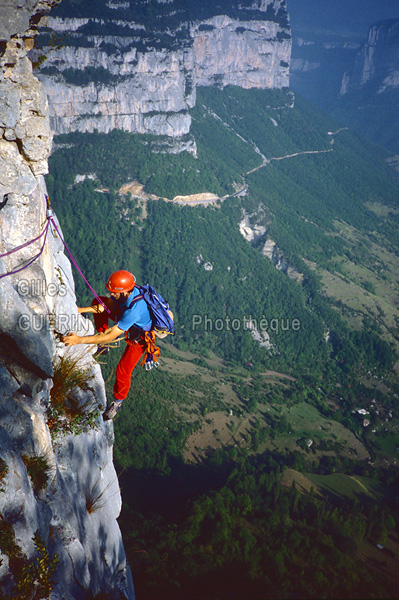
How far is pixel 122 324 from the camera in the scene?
405 inches

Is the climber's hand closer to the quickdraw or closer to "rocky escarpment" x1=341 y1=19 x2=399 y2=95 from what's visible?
the quickdraw

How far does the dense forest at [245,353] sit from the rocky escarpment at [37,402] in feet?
43.2

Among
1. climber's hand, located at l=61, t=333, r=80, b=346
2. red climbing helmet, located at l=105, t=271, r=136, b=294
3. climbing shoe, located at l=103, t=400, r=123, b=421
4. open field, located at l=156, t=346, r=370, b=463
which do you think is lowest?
open field, located at l=156, t=346, r=370, b=463

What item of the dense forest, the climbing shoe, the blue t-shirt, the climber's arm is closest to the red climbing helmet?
the blue t-shirt

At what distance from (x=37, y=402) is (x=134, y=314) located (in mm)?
2826

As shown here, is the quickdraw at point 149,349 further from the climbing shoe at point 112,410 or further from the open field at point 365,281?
the open field at point 365,281

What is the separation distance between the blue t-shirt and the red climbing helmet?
317 millimetres

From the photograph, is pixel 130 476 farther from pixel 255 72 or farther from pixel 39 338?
pixel 255 72

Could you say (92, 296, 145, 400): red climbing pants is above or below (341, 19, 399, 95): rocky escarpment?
below

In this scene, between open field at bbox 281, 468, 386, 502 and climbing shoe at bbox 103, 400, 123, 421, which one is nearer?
climbing shoe at bbox 103, 400, 123, 421

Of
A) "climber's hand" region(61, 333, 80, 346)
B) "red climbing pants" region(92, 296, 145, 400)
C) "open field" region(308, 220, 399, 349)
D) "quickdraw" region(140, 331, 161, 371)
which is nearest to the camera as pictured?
"climber's hand" region(61, 333, 80, 346)

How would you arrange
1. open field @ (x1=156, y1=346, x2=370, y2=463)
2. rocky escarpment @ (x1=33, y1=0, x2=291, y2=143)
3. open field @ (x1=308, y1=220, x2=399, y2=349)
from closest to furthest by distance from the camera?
1. open field @ (x1=156, y1=346, x2=370, y2=463)
2. rocky escarpment @ (x1=33, y1=0, x2=291, y2=143)
3. open field @ (x1=308, y1=220, x2=399, y2=349)

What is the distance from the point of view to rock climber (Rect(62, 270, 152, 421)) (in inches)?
398

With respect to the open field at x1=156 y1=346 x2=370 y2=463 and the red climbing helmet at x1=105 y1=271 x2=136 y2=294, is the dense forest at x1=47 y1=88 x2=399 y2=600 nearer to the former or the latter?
the open field at x1=156 y1=346 x2=370 y2=463
